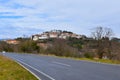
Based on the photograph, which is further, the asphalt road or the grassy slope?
the grassy slope

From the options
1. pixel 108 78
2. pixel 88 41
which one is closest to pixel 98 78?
pixel 108 78

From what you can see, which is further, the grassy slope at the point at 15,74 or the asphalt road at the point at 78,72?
the grassy slope at the point at 15,74

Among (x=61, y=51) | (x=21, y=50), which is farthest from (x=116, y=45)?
(x=21, y=50)

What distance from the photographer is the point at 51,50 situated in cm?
7450

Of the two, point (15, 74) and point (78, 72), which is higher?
point (78, 72)

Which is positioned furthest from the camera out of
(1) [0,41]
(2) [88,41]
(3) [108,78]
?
(1) [0,41]

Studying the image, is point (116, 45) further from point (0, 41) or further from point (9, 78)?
point (0, 41)

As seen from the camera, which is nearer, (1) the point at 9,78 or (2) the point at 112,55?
(1) the point at 9,78

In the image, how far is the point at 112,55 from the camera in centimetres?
5141

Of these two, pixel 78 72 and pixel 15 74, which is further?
pixel 15 74

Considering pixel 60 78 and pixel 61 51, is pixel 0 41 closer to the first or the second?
pixel 61 51

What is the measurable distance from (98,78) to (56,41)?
2200 inches

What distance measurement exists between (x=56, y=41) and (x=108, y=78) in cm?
5611

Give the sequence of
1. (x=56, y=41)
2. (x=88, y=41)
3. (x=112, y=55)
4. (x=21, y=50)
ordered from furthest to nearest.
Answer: (x=21, y=50), (x=56, y=41), (x=88, y=41), (x=112, y=55)
